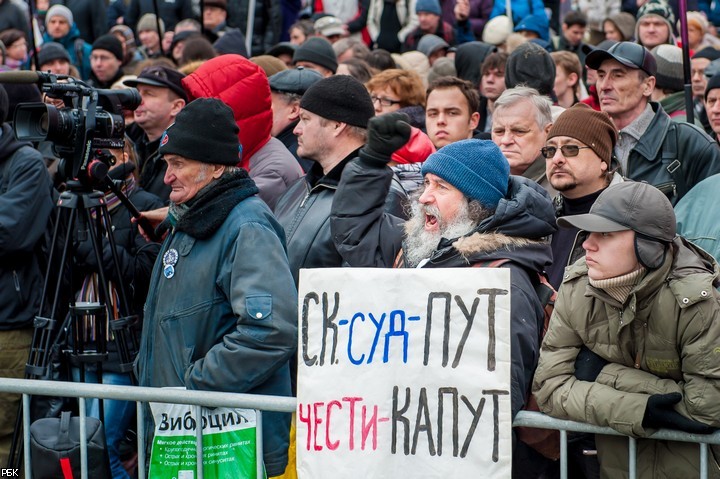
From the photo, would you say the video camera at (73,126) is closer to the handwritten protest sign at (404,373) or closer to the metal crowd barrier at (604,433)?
the handwritten protest sign at (404,373)

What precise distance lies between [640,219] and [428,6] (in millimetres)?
9025

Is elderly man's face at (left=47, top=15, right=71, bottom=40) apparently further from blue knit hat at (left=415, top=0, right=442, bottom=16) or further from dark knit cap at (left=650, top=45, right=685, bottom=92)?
dark knit cap at (left=650, top=45, right=685, bottom=92)

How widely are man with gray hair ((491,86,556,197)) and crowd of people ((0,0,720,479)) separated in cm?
1

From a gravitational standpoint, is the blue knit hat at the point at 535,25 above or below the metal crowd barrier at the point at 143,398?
above

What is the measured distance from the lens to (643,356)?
3506 mm

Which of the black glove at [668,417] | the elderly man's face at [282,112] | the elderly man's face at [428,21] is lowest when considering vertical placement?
the black glove at [668,417]

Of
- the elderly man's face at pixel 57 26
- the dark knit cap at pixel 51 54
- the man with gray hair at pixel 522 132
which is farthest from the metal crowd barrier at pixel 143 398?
the elderly man's face at pixel 57 26

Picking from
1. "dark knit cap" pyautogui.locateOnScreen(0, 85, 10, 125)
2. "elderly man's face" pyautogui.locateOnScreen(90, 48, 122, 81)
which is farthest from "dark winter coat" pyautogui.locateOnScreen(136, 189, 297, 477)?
"elderly man's face" pyautogui.locateOnScreen(90, 48, 122, 81)

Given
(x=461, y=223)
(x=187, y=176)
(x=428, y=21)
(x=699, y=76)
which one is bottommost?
(x=461, y=223)

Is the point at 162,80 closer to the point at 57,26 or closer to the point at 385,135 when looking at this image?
the point at 385,135

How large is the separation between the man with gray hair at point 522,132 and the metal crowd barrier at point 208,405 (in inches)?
78.5

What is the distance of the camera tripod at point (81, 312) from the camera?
15.8 feet

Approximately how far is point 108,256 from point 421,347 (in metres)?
2.27

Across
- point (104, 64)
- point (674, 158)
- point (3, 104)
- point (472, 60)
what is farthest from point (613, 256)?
point (104, 64)
